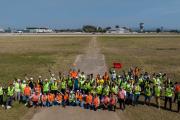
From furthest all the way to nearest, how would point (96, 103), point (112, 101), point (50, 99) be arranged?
1. point (50, 99)
2. point (96, 103)
3. point (112, 101)

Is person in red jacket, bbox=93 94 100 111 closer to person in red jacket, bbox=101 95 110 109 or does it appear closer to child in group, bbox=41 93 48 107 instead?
person in red jacket, bbox=101 95 110 109

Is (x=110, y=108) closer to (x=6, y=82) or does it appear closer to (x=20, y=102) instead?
(x=20, y=102)

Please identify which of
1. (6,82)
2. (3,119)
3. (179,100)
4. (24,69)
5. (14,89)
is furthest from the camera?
(24,69)

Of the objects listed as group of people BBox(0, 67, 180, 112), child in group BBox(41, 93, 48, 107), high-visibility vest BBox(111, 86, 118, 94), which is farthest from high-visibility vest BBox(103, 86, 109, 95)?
child in group BBox(41, 93, 48, 107)

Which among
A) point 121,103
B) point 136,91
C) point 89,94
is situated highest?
point 136,91

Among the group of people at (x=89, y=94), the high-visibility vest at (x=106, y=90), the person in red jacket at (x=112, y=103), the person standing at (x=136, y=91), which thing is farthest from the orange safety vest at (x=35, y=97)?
the person standing at (x=136, y=91)

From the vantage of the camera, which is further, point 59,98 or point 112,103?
point 59,98

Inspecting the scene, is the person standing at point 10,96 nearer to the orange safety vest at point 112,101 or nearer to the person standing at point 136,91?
the orange safety vest at point 112,101

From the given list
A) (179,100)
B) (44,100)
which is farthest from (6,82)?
(179,100)

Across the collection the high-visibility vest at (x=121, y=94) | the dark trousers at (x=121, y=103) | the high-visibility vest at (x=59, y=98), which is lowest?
the dark trousers at (x=121, y=103)

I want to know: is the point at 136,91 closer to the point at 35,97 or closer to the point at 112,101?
the point at 112,101

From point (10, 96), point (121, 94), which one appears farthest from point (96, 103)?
point (10, 96)
